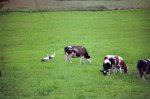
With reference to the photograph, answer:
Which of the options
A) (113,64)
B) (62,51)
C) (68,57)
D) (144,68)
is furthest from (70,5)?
(144,68)

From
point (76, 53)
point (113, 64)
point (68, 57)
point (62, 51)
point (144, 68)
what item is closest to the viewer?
point (144, 68)

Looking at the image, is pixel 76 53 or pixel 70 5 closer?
pixel 76 53

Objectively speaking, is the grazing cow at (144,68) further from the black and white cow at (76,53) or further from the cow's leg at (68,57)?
the cow's leg at (68,57)

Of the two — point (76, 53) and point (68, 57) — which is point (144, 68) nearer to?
point (76, 53)

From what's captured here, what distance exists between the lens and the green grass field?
13.5 meters

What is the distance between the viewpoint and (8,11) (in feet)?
81.4

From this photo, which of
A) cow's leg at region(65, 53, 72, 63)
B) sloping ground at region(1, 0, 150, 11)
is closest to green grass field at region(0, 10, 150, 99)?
cow's leg at region(65, 53, 72, 63)

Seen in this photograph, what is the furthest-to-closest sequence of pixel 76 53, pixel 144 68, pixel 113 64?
1. pixel 76 53
2. pixel 113 64
3. pixel 144 68

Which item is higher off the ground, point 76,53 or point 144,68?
point 144,68

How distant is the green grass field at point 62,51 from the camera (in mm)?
13492

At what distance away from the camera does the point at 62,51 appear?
65.5 feet

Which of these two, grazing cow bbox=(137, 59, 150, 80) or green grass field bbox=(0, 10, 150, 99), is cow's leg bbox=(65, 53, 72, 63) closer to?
green grass field bbox=(0, 10, 150, 99)

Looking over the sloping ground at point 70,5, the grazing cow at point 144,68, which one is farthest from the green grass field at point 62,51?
the sloping ground at point 70,5

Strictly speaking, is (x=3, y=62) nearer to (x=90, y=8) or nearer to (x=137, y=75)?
(x=137, y=75)
